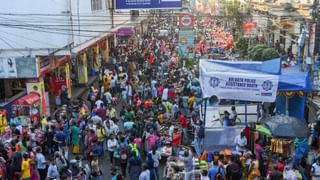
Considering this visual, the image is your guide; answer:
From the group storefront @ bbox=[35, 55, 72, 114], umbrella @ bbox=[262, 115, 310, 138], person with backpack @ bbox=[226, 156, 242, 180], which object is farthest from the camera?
storefront @ bbox=[35, 55, 72, 114]

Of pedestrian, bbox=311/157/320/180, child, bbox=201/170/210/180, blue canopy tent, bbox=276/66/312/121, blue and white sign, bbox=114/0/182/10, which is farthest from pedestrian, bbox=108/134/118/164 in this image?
blue and white sign, bbox=114/0/182/10

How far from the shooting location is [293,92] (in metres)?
14.6

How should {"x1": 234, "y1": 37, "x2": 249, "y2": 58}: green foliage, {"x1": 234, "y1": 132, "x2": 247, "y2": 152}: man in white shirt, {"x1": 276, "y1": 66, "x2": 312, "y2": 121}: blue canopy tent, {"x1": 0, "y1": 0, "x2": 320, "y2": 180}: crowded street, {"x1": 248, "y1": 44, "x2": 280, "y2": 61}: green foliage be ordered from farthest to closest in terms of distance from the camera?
{"x1": 234, "y1": 37, "x2": 249, "y2": 58}: green foliage < {"x1": 248, "y1": 44, "x2": 280, "y2": 61}: green foliage < {"x1": 276, "y1": 66, "x2": 312, "y2": 121}: blue canopy tent < {"x1": 234, "y1": 132, "x2": 247, "y2": 152}: man in white shirt < {"x1": 0, "y1": 0, "x2": 320, "y2": 180}: crowded street

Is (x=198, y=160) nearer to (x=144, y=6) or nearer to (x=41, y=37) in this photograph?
(x=41, y=37)

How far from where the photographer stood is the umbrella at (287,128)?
12773mm

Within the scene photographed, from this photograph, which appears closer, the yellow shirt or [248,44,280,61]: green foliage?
the yellow shirt

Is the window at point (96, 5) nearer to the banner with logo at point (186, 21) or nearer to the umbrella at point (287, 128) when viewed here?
the banner with logo at point (186, 21)

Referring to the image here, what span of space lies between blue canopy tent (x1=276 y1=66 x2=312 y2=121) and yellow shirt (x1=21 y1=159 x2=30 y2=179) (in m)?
7.29

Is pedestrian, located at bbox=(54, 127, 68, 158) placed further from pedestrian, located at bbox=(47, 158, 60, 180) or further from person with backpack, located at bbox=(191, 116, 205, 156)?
person with backpack, located at bbox=(191, 116, 205, 156)

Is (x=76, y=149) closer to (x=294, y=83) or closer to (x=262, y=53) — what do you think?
(x=294, y=83)

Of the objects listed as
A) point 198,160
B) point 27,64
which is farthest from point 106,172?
point 27,64

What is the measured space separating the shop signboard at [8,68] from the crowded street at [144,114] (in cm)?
4

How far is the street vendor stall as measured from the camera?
16.6 meters

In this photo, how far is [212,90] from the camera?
46.1 ft
